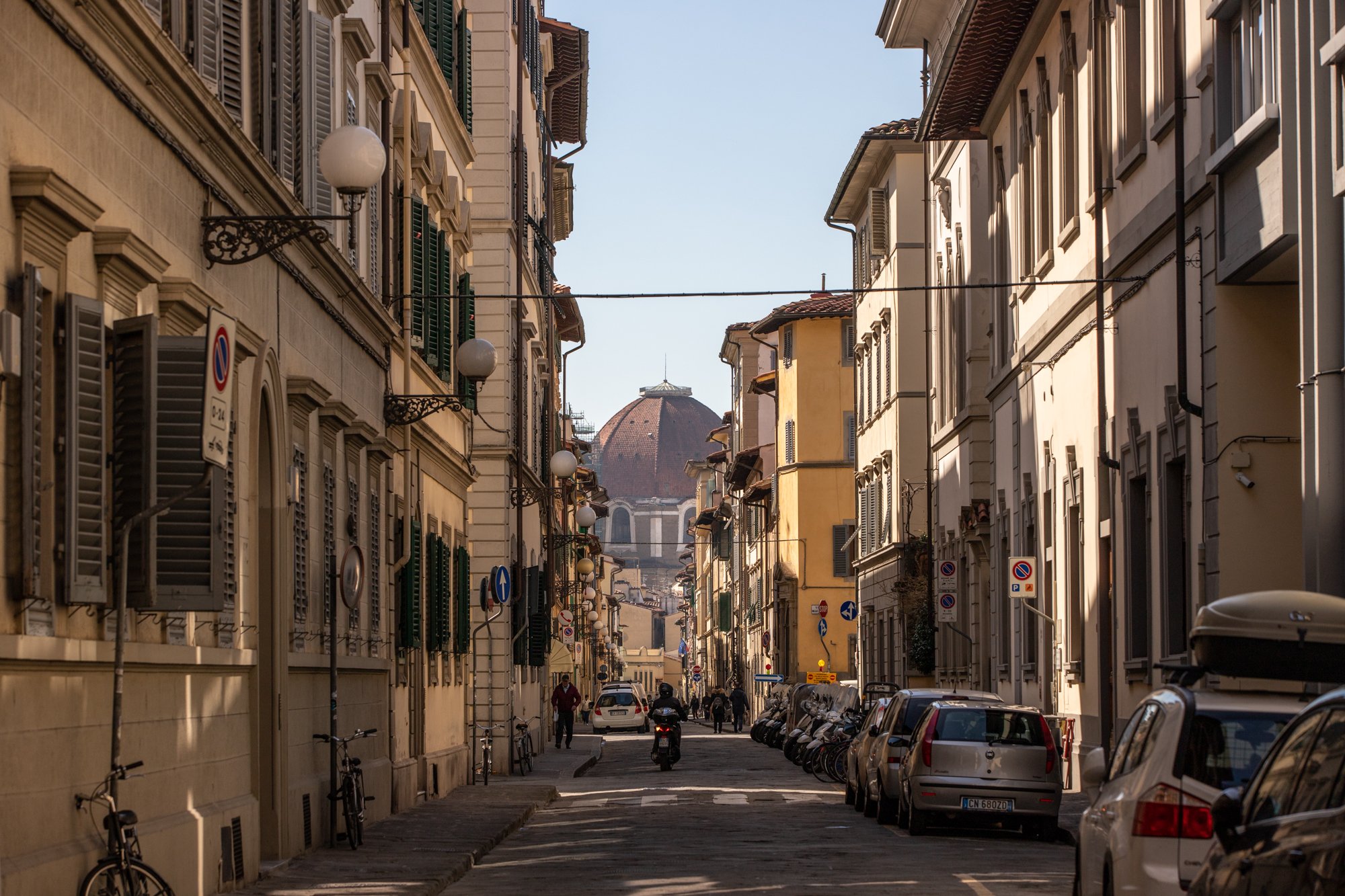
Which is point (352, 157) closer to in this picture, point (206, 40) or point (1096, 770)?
point (206, 40)

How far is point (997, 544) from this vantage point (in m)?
36.9

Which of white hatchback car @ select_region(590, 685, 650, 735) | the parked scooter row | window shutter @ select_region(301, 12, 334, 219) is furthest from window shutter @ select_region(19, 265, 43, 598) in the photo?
white hatchback car @ select_region(590, 685, 650, 735)

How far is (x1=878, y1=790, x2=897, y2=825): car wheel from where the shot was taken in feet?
78.8

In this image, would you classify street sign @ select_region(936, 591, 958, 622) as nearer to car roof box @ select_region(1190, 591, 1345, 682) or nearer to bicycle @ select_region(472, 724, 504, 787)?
bicycle @ select_region(472, 724, 504, 787)

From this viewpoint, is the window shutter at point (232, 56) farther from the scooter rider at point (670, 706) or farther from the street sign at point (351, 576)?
the scooter rider at point (670, 706)

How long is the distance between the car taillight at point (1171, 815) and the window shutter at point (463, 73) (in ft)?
77.7

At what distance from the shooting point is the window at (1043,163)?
3066 cm

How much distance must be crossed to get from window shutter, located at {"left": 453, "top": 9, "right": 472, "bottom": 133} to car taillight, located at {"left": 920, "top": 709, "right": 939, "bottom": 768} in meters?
14.2

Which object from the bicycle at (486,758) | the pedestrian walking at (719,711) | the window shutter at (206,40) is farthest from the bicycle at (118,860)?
the pedestrian walking at (719,711)

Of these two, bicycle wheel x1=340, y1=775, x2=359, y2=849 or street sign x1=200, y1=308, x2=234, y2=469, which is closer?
street sign x1=200, y1=308, x2=234, y2=469

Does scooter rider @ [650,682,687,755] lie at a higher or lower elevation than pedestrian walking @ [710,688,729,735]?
higher

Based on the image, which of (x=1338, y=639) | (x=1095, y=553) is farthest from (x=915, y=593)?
(x=1338, y=639)

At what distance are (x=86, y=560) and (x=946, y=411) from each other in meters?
34.2

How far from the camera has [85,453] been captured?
11266mm
